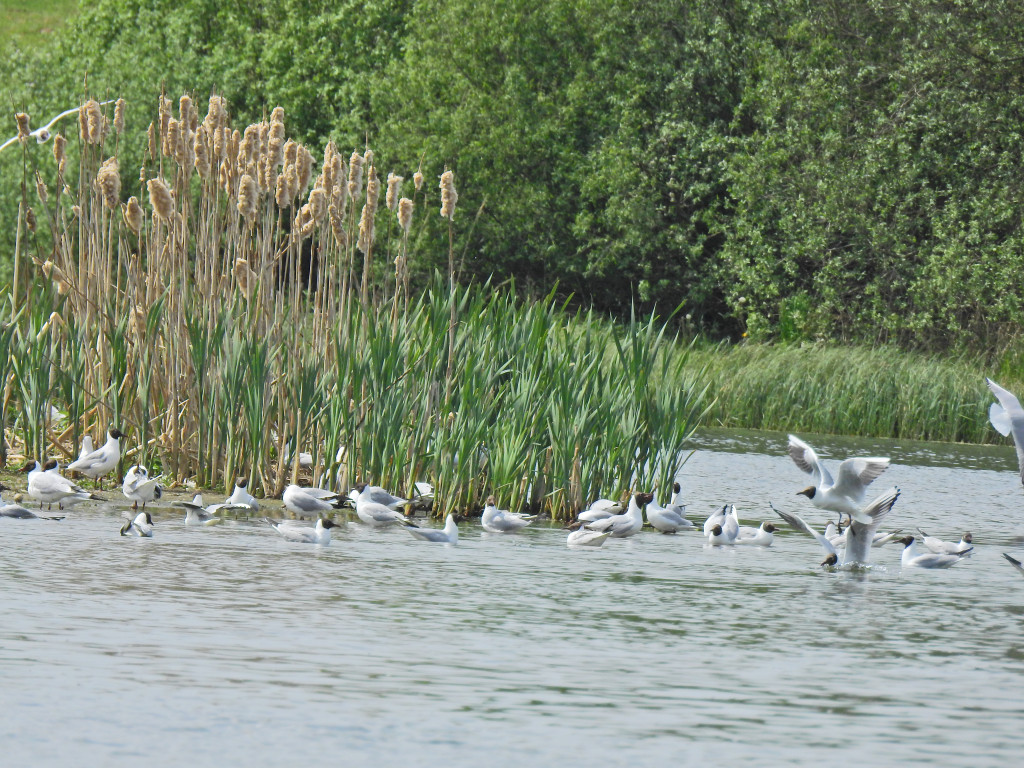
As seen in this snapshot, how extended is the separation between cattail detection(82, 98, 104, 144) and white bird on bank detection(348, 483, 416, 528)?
3.67 metres

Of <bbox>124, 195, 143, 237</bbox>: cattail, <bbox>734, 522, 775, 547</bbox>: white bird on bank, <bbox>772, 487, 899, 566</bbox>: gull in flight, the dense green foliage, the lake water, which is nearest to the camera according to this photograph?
the lake water

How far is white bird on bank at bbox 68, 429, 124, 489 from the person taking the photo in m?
10.9

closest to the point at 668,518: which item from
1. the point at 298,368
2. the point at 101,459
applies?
the point at 298,368

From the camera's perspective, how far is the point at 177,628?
6.45m

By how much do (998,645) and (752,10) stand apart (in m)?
30.7

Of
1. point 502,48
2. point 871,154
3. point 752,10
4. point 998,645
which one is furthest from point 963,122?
point 998,645

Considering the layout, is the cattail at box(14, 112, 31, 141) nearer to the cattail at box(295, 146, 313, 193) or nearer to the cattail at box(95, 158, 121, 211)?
the cattail at box(95, 158, 121, 211)

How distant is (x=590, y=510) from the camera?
36.0ft

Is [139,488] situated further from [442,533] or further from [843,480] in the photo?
[843,480]

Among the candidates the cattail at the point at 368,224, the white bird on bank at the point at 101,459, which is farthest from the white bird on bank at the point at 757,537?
the white bird on bank at the point at 101,459

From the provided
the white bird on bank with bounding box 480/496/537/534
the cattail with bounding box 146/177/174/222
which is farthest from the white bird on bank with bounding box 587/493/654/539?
the cattail with bounding box 146/177/174/222

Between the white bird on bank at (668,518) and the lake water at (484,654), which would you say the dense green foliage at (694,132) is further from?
the lake water at (484,654)

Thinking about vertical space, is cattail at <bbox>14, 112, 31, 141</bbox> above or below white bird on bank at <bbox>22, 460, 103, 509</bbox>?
above

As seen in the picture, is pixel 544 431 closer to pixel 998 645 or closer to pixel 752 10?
pixel 998 645
